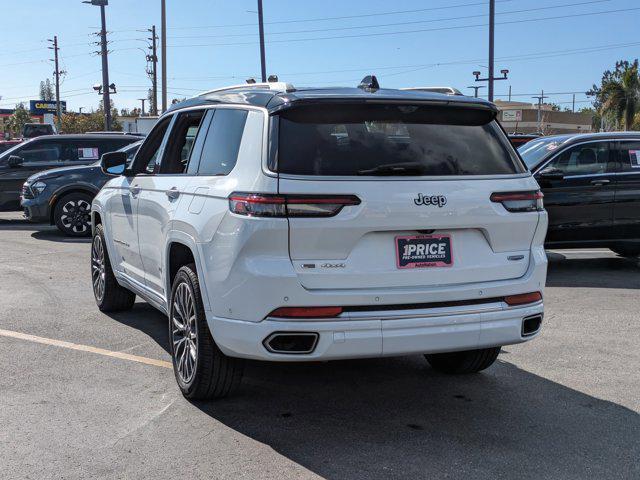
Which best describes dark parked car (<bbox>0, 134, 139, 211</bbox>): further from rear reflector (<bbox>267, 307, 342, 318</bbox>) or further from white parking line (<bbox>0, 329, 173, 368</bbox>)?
rear reflector (<bbox>267, 307, 342, 318</bbox>)

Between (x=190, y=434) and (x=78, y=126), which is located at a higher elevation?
(x=78, y=126)

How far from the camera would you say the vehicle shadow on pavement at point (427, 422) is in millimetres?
3803

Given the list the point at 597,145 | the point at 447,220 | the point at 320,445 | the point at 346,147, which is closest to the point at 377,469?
the point at 320,445

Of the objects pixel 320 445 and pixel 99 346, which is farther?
pixel 99 346

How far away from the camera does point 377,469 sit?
3740 millimetres

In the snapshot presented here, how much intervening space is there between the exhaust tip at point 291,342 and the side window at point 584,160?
636 centimetres

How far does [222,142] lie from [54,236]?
10.1 metres

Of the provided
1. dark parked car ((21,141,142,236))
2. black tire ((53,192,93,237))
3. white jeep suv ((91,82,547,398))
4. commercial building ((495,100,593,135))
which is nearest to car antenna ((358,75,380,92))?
white jeep suv ((91,82,547,398))

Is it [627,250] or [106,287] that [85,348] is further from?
[627,250]

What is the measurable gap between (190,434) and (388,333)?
4.14ft

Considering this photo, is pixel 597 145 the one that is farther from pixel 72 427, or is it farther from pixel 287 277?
pixel 72 427

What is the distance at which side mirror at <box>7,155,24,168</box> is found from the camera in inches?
602

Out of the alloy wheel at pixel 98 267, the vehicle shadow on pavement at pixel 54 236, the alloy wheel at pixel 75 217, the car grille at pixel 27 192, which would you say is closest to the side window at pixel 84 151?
the vehicle shadow on pavement at pixel 54 236

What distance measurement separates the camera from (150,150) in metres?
6.14
